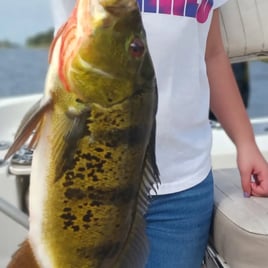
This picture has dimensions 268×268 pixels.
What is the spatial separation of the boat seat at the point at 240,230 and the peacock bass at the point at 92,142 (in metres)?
0.40

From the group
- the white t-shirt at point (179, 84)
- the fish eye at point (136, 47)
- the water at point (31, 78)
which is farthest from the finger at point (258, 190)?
the water at point (31, 78)

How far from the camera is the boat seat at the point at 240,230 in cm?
168

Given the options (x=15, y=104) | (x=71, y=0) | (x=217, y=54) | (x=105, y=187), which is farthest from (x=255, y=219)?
(x=15, y=104)

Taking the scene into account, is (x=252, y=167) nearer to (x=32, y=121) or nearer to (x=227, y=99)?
(x=227, y=99)

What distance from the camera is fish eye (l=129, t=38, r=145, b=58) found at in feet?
4.03

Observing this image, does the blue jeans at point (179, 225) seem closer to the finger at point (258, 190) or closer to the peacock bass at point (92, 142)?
the finger at point (258, 190)

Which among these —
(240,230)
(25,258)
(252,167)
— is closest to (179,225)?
(240,230)

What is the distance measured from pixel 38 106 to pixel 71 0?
382 millimetres

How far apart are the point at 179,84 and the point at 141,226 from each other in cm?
36

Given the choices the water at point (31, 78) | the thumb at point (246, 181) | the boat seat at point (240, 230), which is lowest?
the water at point (31, 78)

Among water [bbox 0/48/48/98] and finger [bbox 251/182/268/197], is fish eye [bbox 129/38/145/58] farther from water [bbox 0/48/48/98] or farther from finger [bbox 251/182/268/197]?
water [bbox 0/48/48/98]

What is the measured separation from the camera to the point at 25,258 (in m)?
1.31

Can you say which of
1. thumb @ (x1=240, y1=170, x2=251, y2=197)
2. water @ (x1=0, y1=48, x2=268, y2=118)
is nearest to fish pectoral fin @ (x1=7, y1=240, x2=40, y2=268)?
thumb @ (x1=240, y1=170, x2=251, y2=197)

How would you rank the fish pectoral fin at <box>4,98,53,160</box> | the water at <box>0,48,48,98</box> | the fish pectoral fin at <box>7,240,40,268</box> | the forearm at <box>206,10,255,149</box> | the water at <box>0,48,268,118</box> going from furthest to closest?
the water at <box>0,48,48,98</box> < the water at <box>0,48,268,118</box> < the forearm at <box>206,10,255,149</box> < the fish pectoral fin at <box>7,240,40,268</box> < the fish pectoral fin at <box>4,98,53,160</box>
